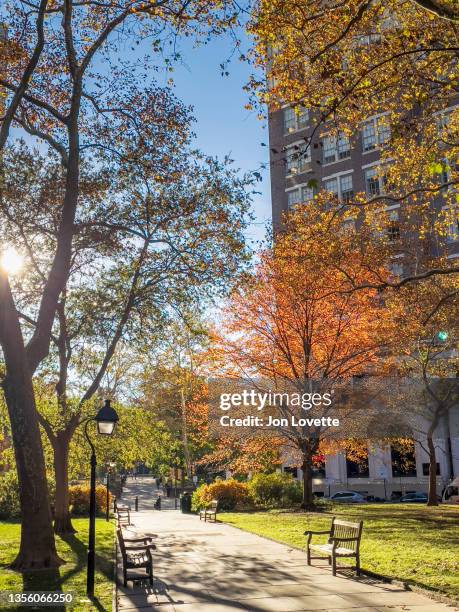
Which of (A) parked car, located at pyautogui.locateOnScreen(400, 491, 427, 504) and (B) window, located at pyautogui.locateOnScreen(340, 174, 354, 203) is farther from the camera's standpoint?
(B) window, located at pyautogui.locateOnScreen(340, 174, 354, 203)

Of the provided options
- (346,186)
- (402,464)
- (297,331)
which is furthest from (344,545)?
(346,186)

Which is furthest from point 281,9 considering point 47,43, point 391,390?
point 391,390

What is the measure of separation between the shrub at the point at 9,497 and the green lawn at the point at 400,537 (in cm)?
1001

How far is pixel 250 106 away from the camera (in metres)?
13.3

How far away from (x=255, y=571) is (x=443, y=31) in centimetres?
1227

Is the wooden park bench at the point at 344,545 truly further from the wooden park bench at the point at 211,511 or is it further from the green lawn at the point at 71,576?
the wooden park bench at the point at 211,511

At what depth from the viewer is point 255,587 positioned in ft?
34.8

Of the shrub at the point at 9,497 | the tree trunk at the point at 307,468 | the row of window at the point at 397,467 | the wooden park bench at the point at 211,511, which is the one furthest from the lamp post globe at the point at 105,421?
the row of window at the point at 397,467

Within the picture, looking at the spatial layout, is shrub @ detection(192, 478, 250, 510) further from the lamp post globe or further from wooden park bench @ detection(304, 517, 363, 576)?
the lamp post globe

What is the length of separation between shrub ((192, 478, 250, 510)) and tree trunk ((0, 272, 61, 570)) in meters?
19.8

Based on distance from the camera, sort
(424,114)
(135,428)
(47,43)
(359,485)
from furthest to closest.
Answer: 1. (359,485)
2. (135,428)
3. (47,43)
4. (424,114)

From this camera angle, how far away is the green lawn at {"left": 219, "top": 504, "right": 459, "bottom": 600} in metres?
11.4

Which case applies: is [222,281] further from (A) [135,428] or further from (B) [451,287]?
(B) [451,287]

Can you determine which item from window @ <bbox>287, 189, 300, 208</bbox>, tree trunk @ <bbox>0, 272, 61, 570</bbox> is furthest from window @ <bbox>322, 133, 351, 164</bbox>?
tree trunk @ <bbox>0, 272, 61, 570</bbox>
